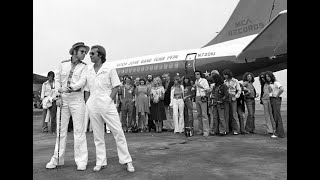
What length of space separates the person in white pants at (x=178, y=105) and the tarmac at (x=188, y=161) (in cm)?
160

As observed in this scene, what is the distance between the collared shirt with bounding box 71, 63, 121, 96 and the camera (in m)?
4.36


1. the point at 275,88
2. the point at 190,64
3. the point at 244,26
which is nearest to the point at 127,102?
the point at 275,88

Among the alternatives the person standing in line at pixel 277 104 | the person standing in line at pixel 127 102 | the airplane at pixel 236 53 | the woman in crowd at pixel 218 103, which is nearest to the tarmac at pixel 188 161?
the person standing in line at pixel 277 104

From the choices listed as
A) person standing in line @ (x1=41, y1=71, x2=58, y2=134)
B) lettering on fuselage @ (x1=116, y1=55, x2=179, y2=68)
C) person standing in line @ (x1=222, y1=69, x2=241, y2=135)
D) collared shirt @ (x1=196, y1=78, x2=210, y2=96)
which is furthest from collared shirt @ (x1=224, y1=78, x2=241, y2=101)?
lettering on fuselage @ (x1=116, y1=55, x2=179, y2=68)

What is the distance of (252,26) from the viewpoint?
13.9 meters

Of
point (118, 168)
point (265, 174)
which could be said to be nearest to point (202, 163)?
point (265, 174)

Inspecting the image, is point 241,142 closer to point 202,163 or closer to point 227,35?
point 202,163

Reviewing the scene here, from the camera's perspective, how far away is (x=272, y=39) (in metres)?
7.70

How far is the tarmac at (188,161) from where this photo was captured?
386 centimetres

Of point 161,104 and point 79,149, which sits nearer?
point 79,149

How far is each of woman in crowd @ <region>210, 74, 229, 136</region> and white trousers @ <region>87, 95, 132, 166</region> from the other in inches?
156

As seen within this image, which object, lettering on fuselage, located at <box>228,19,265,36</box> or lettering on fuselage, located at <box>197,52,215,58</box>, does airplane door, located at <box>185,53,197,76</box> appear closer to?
lettering on fuselage, located at <box>197,52,215,58</box>
